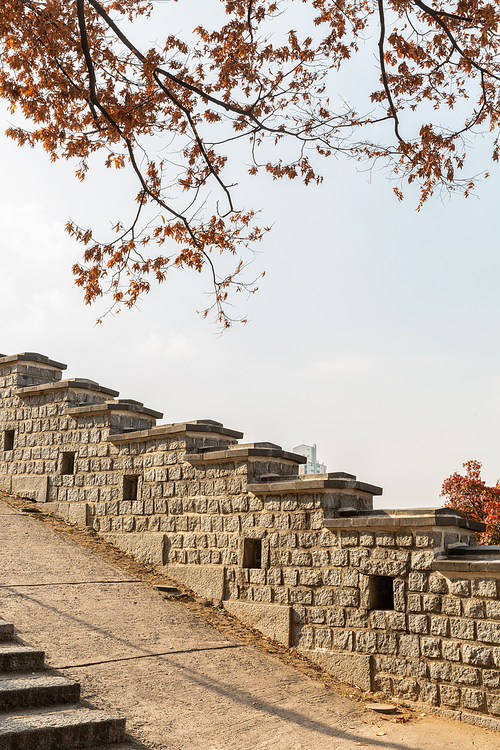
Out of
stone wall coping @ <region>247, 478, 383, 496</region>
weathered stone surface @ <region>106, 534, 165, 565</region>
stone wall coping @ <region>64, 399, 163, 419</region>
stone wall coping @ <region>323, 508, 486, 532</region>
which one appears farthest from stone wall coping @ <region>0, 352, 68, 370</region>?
stone wall coping @ <region>323, 508, 486, 532</region>

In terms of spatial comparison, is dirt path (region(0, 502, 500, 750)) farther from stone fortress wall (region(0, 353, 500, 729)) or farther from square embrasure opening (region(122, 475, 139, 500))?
square embrasure opening (region(122, 475, 139, 500))

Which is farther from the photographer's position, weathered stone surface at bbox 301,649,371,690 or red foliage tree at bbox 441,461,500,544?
red foliage tree at bbox 441,461,500,544

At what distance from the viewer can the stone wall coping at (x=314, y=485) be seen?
708 centimetres

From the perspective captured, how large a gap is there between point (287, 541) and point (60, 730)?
3.76 m

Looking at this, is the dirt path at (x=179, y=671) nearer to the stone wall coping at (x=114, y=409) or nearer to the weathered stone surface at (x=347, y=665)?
the weathered stone surface at (x=347, y=665)

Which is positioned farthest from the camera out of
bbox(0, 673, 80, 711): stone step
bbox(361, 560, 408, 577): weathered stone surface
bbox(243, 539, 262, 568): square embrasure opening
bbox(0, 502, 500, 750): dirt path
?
bbox(243, 539, 262, 568): square embrasure opening

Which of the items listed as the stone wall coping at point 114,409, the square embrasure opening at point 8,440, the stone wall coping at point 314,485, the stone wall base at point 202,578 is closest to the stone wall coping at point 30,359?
the square embrasure opening at point 8,440

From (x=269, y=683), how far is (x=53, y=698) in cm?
228

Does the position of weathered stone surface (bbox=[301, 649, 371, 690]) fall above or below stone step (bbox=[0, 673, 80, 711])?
below

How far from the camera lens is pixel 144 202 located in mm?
7090

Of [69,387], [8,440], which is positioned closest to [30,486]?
[8,440]

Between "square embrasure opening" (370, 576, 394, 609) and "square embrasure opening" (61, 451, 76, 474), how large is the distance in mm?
5480

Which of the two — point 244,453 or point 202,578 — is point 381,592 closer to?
point 244,453

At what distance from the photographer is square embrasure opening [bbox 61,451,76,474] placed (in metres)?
10.3
